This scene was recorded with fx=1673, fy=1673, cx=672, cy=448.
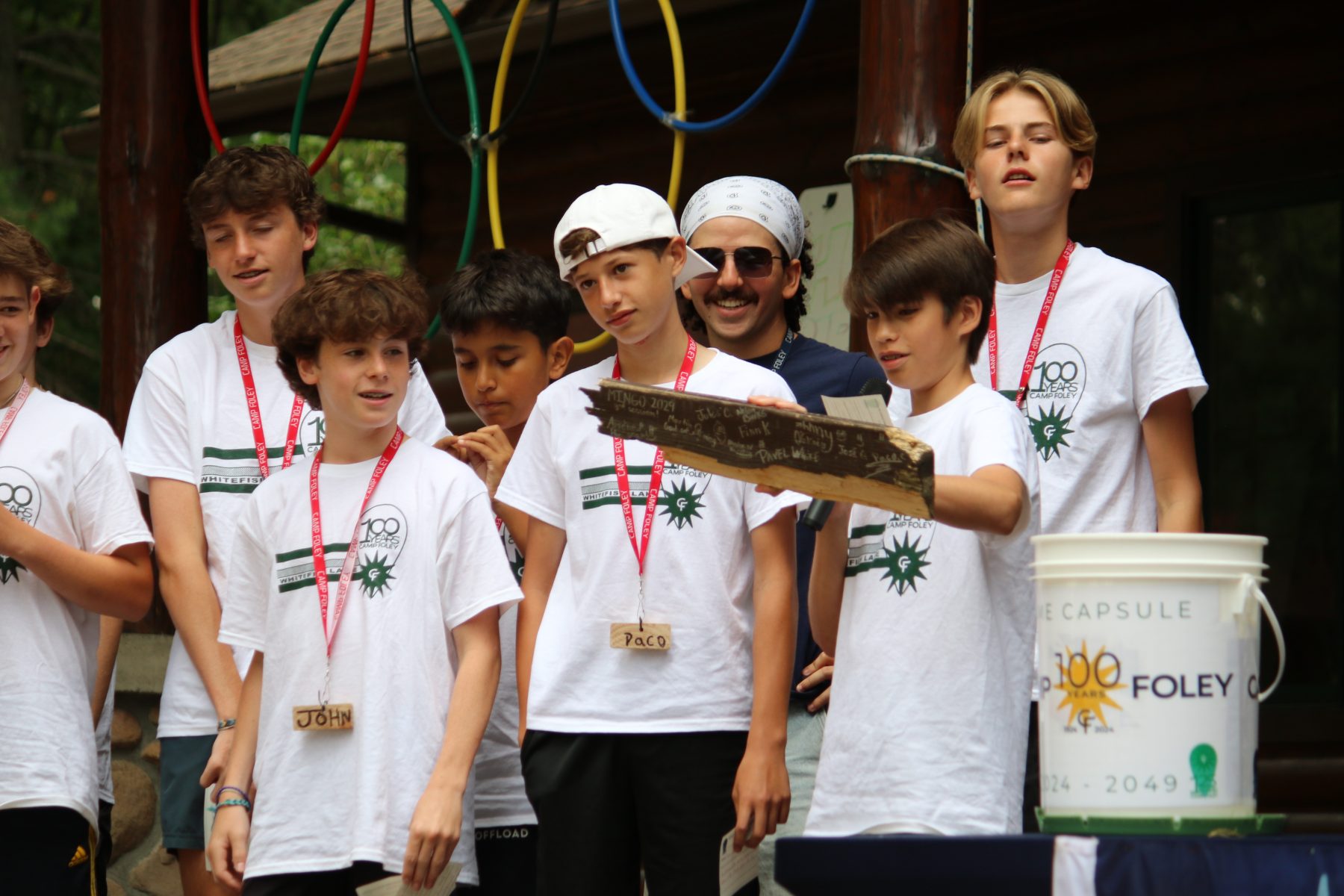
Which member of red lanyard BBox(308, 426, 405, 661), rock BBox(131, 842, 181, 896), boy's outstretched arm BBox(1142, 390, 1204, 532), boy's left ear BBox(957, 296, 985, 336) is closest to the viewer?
boy's left ear BBox(957, 296, 985, 336)

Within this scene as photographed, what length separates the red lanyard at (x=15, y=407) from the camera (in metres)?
3.53

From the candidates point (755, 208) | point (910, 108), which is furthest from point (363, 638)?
point (910, 108)

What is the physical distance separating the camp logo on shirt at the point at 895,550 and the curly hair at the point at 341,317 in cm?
108

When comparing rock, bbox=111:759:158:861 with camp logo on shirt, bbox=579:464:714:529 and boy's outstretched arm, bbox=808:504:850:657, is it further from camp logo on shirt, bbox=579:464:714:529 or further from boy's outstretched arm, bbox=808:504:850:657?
boy's outstretched arm, bbox=808:504:850:657

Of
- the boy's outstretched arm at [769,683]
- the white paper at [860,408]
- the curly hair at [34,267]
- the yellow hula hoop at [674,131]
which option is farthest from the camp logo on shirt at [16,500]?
the white paper at [860,408]

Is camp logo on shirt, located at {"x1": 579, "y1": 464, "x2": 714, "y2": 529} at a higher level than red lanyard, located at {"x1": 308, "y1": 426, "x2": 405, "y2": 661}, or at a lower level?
higher

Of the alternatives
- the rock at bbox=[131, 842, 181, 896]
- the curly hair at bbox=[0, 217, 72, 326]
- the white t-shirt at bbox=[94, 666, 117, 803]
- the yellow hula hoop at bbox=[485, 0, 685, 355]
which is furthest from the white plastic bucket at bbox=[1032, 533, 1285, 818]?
the rock at bbox=[131, 842, 181, 896]

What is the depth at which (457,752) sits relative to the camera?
3121 millimetres

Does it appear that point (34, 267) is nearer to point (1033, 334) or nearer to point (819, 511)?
point (819, 511)

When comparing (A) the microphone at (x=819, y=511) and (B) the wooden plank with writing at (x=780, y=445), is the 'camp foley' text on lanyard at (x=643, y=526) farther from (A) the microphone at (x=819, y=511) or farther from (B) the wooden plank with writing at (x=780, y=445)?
(B) the wooden plank with writing at (x=780, y=445)

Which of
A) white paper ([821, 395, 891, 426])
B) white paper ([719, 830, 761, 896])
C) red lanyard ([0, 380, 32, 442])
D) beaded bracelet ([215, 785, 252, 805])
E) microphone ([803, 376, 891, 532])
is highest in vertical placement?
red lanyard ([0, 380, 32, 442])

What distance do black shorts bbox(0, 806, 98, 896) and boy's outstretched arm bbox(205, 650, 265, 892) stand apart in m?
0.27

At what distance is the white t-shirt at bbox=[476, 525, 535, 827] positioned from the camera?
351 centimetres

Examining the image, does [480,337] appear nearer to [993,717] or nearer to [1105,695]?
[993,717]
